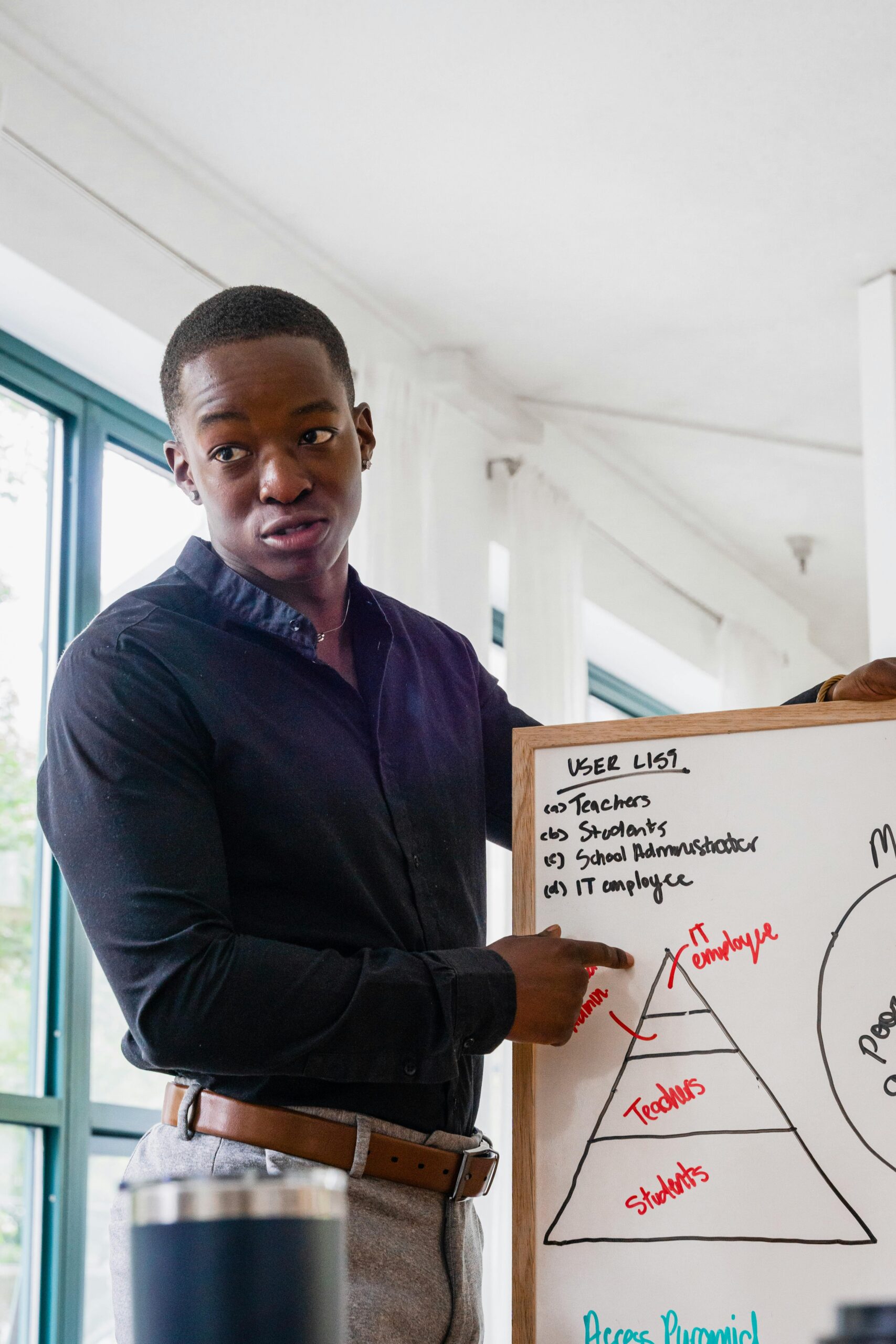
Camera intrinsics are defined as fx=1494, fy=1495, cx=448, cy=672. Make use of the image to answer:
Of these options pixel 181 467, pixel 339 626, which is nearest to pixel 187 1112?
pixel 339 626

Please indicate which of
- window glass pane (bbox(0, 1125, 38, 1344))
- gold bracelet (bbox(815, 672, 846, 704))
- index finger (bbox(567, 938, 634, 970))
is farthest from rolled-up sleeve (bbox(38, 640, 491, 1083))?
window glass pane (bbox(0, 1125, 38, 1344))

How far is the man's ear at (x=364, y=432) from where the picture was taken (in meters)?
1.65

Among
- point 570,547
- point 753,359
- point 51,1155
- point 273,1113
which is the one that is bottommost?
point 51,1155

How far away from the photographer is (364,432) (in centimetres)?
166

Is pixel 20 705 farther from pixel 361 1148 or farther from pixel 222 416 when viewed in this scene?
pixel 361 1148

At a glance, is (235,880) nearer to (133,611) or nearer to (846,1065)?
(133,611)

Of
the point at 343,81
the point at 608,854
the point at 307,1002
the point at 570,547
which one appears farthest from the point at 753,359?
the point at 307,1002

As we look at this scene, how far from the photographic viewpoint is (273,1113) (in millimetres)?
1247

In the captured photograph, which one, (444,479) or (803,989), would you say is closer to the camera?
(803,989)

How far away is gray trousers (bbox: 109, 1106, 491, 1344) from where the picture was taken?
4.08 feet

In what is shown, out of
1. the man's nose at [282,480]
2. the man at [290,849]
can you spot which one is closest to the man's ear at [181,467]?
the man at [290,849]

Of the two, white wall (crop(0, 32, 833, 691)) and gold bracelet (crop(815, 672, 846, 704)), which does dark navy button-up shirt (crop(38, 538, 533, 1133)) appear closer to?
gold bracelet (crop(815, 672, 846, 704))

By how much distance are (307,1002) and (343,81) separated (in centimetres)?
239

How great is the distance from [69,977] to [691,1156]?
187 centimetres
